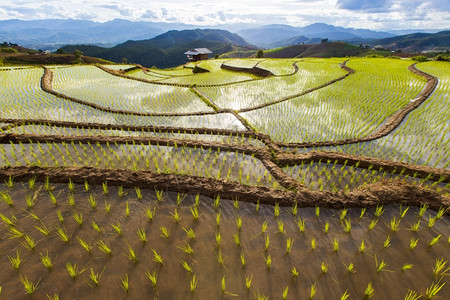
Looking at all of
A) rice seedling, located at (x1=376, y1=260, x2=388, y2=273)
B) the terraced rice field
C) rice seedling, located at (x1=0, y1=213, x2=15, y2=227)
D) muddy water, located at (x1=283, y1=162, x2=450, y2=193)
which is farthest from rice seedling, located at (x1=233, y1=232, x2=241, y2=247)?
rice seedling, located at (x1=0, y1=213, x2=15, y2=227)

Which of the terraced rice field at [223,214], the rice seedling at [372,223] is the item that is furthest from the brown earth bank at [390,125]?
the rice seedling at [372,223]

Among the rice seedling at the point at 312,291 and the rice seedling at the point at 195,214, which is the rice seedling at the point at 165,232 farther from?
the rice seedling at the point at 312,291

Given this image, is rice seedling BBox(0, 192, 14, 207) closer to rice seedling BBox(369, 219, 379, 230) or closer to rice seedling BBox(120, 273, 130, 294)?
rice seedling BBox(120, 273, 130, 294)

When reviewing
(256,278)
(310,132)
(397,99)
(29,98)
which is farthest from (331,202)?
(29,98)

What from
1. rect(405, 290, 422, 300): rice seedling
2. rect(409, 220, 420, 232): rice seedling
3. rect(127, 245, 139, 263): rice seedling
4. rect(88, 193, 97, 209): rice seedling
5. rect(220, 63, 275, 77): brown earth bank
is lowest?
rect(405, 290, 422, 300): rice seedling

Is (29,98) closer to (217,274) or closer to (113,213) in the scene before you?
(113,213)

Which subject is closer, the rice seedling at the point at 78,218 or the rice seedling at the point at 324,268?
the rice seedling at the point at 324,268
